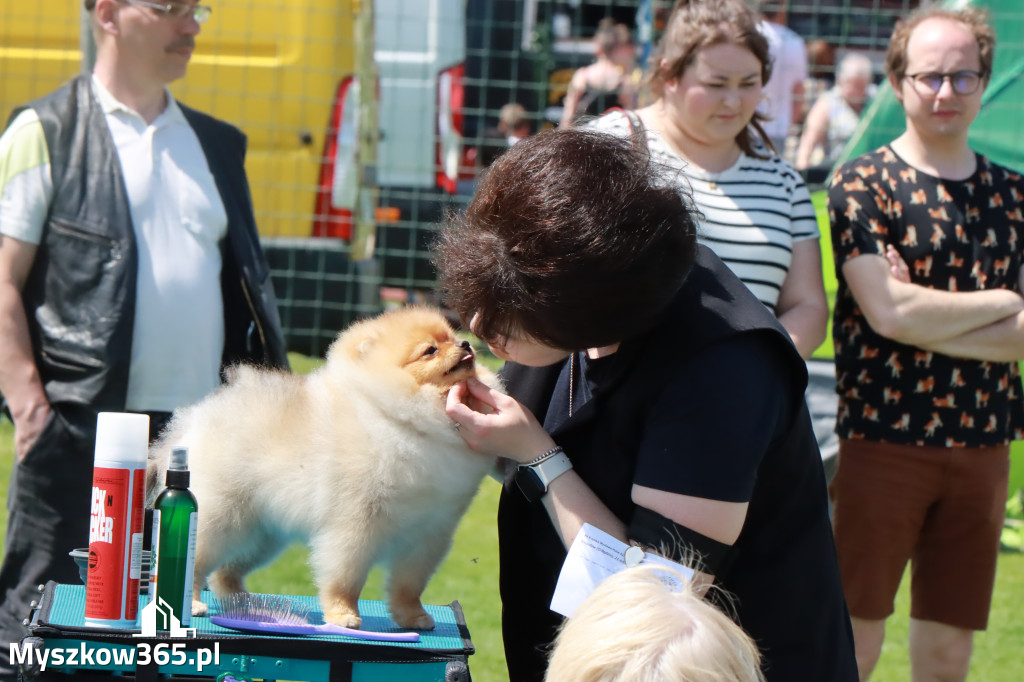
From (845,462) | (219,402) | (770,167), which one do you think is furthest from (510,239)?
(845,462)

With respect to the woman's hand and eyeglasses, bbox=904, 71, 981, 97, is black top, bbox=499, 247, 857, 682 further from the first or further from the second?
eyeglasses, bbox=904, 71, 981, 97

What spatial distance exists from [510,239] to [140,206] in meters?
1.76

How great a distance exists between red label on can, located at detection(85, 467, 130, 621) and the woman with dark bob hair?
0.56m

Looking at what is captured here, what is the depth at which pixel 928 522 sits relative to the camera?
3.24 m

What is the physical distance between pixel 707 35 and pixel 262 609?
2001 mm

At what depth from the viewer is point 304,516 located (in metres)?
2.12

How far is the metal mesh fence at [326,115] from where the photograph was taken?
20.3ft

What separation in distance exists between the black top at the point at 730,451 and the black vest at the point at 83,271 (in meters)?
1.49

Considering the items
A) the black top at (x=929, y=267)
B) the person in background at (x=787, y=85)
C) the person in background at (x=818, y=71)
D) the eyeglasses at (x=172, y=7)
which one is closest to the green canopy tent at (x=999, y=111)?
the black top at (x=929, y=267)

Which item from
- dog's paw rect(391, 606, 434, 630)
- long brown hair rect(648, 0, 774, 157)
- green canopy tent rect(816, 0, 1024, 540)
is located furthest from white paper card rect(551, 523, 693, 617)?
green canopy tent rect(816, 0, 1024, 540)

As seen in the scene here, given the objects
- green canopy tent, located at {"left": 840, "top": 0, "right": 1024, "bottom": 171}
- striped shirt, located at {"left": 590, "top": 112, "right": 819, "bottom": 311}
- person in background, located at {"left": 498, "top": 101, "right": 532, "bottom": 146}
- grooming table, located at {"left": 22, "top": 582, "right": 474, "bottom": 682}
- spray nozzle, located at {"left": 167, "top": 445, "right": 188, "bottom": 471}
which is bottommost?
grooming table, located at {"left": 22, "top": 582, "right": 474, "bottom": 682}

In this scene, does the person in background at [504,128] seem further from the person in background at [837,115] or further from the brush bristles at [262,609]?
the brush bristles at [262,609]

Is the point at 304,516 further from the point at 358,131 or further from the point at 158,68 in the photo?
the point at 358,131

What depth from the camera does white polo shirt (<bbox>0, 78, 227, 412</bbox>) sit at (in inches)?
118
